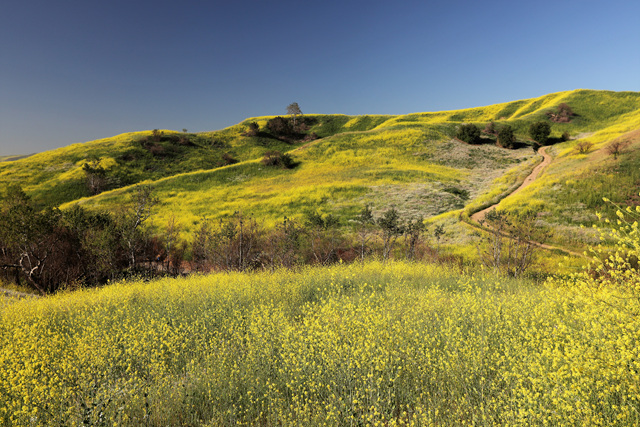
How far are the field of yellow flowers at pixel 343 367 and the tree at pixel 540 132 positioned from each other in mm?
64092

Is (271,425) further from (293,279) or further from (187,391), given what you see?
(293,279)

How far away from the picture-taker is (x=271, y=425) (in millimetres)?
4273

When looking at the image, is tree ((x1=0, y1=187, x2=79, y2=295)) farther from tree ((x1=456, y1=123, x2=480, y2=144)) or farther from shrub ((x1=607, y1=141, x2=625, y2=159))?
tree ((x1=456, y1=123, x2=480, y2=144))

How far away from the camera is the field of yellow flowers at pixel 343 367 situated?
3.50m

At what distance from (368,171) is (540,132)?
122 feet

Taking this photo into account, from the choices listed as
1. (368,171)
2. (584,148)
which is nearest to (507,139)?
(584,148)

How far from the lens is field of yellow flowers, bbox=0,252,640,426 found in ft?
11.5

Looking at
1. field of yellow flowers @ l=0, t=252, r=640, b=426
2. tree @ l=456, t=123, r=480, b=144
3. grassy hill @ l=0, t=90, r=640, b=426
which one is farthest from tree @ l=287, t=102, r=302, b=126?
field of yellow flowers @ l=0, t=252, r=640, b=426

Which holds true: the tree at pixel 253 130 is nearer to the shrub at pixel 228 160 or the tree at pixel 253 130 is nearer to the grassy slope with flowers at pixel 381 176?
the shrub at pixel 228 160

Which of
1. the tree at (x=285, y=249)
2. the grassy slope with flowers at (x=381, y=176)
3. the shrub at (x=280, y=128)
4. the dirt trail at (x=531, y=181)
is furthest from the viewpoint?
the shrub at (x=280, y=128)

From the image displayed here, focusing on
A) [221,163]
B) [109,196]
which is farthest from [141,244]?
[221,163]

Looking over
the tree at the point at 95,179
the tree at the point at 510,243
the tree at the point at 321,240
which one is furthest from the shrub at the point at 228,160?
the tree at the point at 510,243

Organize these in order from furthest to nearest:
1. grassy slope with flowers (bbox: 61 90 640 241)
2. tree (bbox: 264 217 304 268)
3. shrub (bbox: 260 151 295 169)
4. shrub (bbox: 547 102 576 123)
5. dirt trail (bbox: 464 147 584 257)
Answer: shrub (bbox: 547 102 576 123) → shrub (bbox: 260 151 295 169) → grassy slope with flowers (bbox: 61 90 640 241) → dirt trail (bbox: 464 147 584 257) → tree (bbox: 264 217 304 268)

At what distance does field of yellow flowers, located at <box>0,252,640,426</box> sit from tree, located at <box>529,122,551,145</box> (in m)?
64.1
